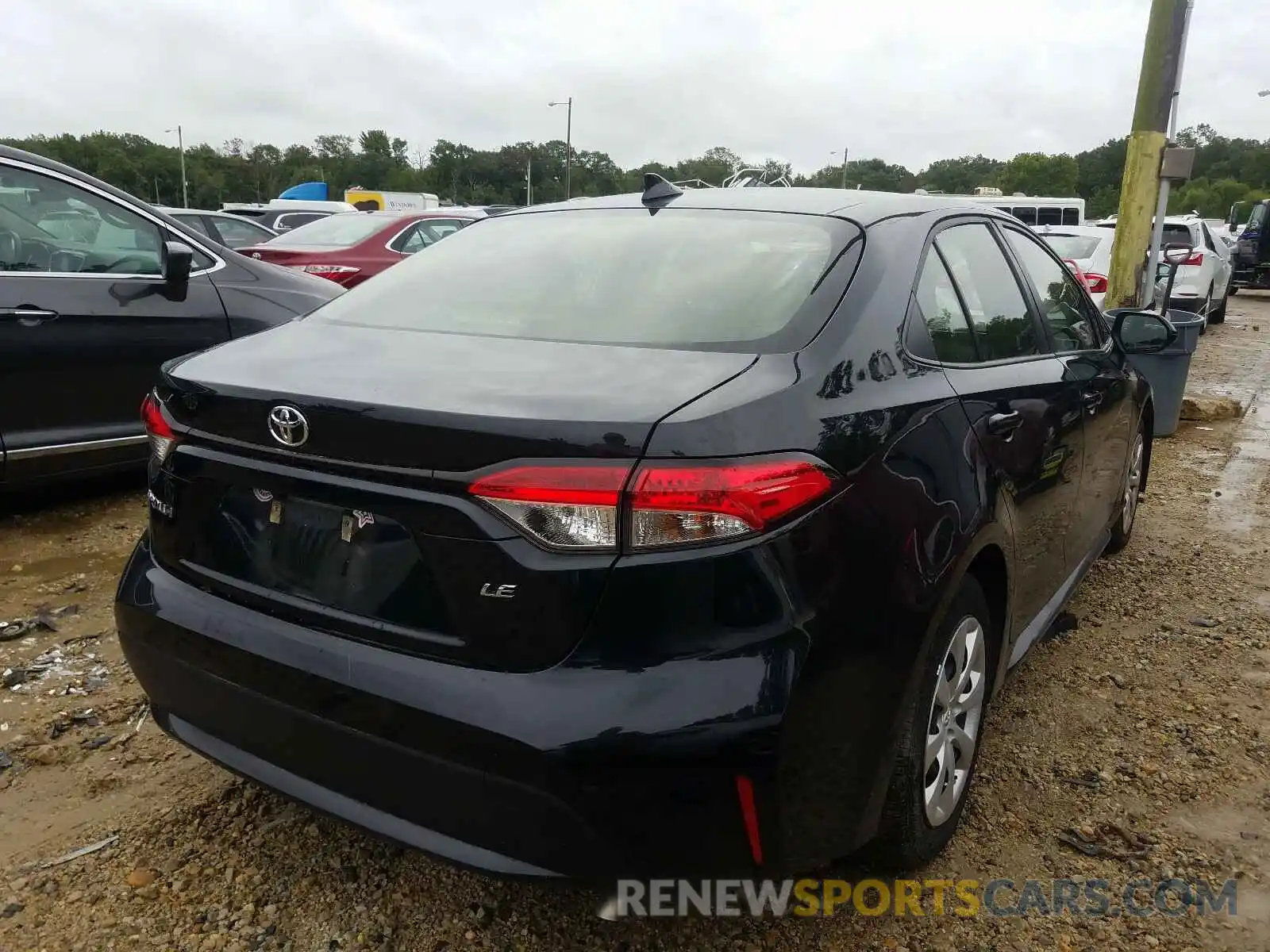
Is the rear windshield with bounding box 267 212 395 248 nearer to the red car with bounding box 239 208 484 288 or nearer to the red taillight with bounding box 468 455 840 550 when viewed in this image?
the red car with bounding box 239 208 484 288

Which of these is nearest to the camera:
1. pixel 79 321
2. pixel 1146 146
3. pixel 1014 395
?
pixel 1014 395

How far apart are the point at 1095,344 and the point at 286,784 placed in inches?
122

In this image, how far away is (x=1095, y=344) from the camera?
3.61m

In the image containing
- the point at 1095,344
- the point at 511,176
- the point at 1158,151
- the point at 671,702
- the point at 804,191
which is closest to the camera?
the point at 671,702

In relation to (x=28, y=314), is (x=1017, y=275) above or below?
above

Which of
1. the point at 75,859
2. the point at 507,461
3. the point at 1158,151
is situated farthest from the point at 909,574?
the point at 1158,151

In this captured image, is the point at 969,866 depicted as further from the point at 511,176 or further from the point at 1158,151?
the point at 511,176

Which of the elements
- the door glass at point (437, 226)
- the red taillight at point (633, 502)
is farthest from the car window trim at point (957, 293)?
the door glass at point (437, 226)

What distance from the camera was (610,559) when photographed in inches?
62.9

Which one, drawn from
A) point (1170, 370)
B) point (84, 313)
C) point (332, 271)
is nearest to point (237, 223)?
point (332, 271)

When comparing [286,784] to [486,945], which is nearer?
[286,784]

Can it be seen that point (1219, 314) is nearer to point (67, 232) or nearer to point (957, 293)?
point (957, 293)

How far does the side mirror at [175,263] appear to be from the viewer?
436 cm

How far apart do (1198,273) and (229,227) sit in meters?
12.0
